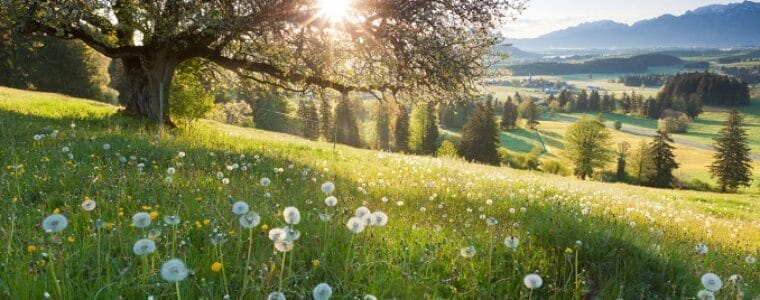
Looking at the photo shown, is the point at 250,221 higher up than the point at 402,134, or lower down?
higher up

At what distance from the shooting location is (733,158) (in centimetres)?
8875

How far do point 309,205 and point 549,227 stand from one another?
8.28ft

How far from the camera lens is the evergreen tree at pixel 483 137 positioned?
9056cm

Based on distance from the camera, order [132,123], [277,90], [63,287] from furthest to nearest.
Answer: [277,90], [132,123], [63,287]

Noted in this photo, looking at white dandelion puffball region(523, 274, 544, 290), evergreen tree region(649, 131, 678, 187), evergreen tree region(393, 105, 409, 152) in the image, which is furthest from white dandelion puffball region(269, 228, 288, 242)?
evergreen tree region(393, 105, 409, 152)

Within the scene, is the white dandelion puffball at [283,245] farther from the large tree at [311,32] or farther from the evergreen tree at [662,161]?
the evergreen tree at [662,161]

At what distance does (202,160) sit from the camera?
8492mm

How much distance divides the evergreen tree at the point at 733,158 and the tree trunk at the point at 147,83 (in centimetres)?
9653

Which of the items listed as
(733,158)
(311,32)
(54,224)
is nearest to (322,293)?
(54,224)

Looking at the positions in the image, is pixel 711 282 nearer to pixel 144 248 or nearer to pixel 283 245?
pixel 283 245

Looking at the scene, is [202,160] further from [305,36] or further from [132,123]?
[132,123]

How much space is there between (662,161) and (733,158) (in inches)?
445

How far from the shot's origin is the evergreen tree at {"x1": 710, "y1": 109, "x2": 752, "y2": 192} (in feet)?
289

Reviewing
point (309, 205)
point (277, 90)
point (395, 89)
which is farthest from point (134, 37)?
point (309, 205)
